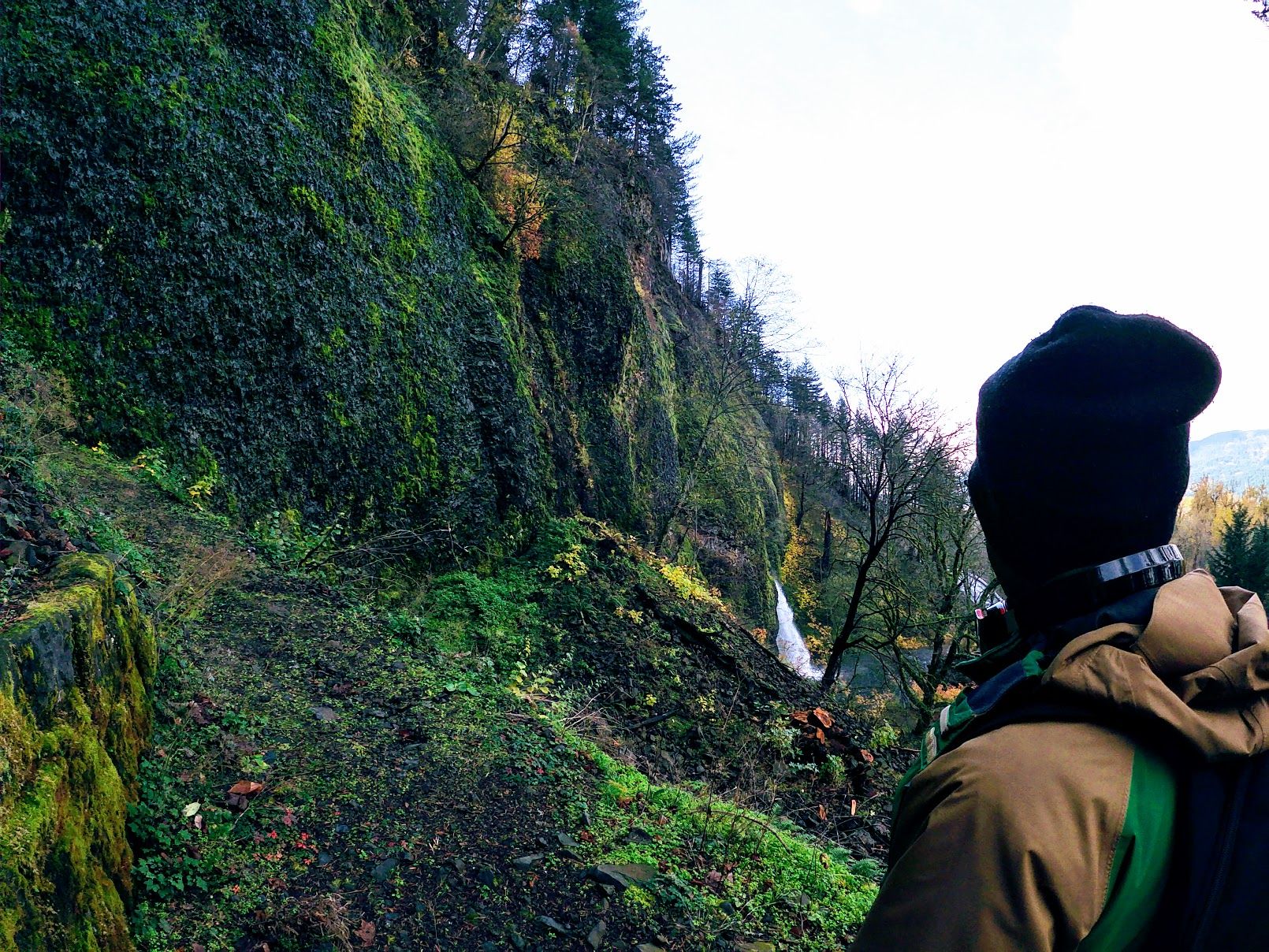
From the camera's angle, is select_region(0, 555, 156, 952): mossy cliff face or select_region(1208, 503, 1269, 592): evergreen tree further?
select_region(1208, 503, 1269, 592): evergreen tree

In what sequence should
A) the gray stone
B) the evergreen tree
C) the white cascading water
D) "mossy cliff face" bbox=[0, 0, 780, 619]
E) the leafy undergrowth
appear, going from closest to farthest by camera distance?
1. the leafy undergrowth
2. the gray stone
3. "mossy cliff face" bbox=[0, 0, 780, 619]
4. the white cascading water
5. the evergreen tree

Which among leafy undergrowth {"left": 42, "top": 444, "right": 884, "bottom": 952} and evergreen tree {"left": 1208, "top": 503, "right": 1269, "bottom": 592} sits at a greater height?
evergreen tree {"left": 1208, "top": 503, "right": 1269, "bottom": 592}

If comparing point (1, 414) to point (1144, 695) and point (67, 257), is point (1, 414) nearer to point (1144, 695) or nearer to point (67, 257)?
point (67, 257)

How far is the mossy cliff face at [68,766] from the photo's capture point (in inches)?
86.0

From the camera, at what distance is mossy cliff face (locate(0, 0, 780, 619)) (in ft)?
21.8

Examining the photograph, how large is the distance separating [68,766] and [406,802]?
221cm

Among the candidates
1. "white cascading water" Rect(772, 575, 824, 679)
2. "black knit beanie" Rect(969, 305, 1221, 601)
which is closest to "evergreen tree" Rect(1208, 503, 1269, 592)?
"white cascading water" Rect(772, 575, 824, 679)

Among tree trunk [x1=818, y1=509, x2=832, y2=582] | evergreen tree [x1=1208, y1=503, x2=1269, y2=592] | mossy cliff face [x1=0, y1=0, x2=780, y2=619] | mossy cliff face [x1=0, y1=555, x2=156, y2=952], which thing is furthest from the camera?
tree trunk [x1=818, y1=509, x2=832, y2=582]

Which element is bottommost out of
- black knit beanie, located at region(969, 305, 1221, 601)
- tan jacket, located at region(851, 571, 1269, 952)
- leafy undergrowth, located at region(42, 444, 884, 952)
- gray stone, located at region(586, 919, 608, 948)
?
gray stone, located at region(586, 919, 608, 948)

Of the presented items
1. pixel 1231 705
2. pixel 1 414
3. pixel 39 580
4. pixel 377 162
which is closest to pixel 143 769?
pixel 39 580

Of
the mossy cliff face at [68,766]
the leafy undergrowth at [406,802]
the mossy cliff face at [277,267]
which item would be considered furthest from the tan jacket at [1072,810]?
the mossy cliff face at [277,267]

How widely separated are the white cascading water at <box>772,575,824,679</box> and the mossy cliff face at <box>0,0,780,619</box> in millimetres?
14366

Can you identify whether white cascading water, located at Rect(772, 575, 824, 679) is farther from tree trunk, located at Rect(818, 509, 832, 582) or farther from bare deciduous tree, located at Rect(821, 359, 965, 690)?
bare deciduous tree, located at Rect(821, 359, 965, 690)

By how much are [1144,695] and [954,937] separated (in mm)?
435
